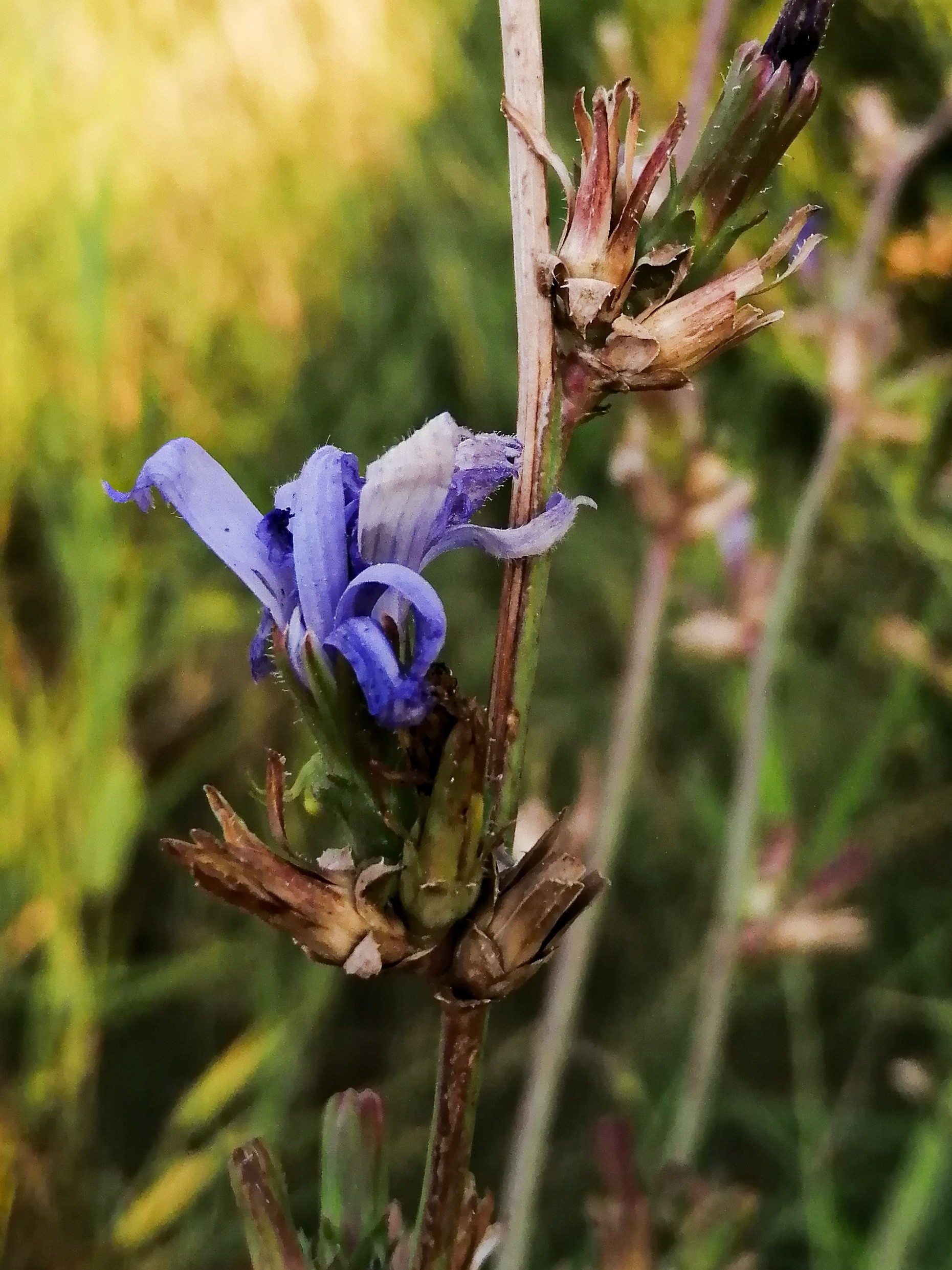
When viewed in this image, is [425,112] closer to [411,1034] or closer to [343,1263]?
[411,1034]

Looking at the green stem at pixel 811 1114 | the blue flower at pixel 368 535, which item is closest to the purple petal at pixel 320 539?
the blue flower at pixel 368 535

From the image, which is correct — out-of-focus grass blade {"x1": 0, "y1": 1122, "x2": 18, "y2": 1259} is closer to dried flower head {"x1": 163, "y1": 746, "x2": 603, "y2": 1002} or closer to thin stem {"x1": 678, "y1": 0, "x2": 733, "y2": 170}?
dried flower head {"x1": 163, "y1": 746, "x2": 603, "y2": 1002}

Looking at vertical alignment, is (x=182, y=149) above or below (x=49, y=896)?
above

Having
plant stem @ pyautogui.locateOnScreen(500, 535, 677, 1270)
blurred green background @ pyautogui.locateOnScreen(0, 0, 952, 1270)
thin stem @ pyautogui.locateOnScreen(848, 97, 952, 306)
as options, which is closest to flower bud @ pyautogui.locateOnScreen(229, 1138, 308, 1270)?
plant stem @ pyautogui.locateOnScreen(500, 535, 677, 1270)

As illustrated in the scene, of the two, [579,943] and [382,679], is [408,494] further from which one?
[579,943]

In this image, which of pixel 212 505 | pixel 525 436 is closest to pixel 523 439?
pixel 525 436

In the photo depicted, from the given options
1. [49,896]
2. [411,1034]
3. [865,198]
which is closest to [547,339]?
[49,896]
